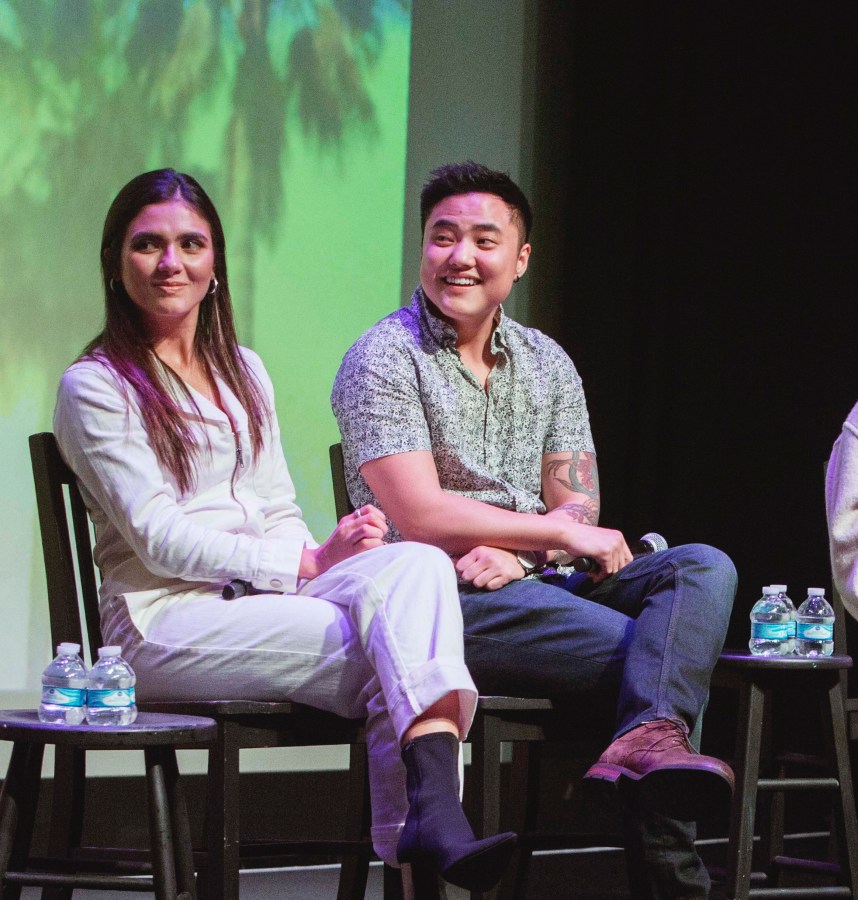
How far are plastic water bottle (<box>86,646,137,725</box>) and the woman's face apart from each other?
700mm

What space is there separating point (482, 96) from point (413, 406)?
1.91 metres

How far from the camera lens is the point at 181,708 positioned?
6.66 ft

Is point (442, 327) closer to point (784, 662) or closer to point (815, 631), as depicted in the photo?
point (784, 662)

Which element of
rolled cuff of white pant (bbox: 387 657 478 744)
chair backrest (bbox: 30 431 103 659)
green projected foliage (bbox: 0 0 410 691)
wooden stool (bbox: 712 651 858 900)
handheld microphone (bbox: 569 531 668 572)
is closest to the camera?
rolled cuff of white pant (bbox: 387 657 478 744)

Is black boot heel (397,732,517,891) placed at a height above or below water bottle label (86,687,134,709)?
below

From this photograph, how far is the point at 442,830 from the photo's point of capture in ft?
5.90

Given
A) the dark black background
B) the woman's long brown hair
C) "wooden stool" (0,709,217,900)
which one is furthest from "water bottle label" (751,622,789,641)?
"wooden stool" (0,709,217,900)

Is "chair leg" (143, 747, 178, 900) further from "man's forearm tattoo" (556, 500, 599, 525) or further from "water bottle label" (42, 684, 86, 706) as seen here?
"man's forearm tattoo" (556, 500, 599, 525)

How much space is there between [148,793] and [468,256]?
1.22 m

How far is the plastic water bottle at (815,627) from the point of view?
117 inches

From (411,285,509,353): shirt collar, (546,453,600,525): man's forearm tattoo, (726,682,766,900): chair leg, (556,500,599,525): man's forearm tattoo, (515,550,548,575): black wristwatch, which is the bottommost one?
(726,682,766,900): chair leg

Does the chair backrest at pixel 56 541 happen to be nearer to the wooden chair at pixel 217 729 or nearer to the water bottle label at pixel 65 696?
the wooden chair at pixel 217 729

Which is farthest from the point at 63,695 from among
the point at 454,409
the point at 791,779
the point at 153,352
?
the point at 791,779

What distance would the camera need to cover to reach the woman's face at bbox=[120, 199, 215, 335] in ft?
7.68
